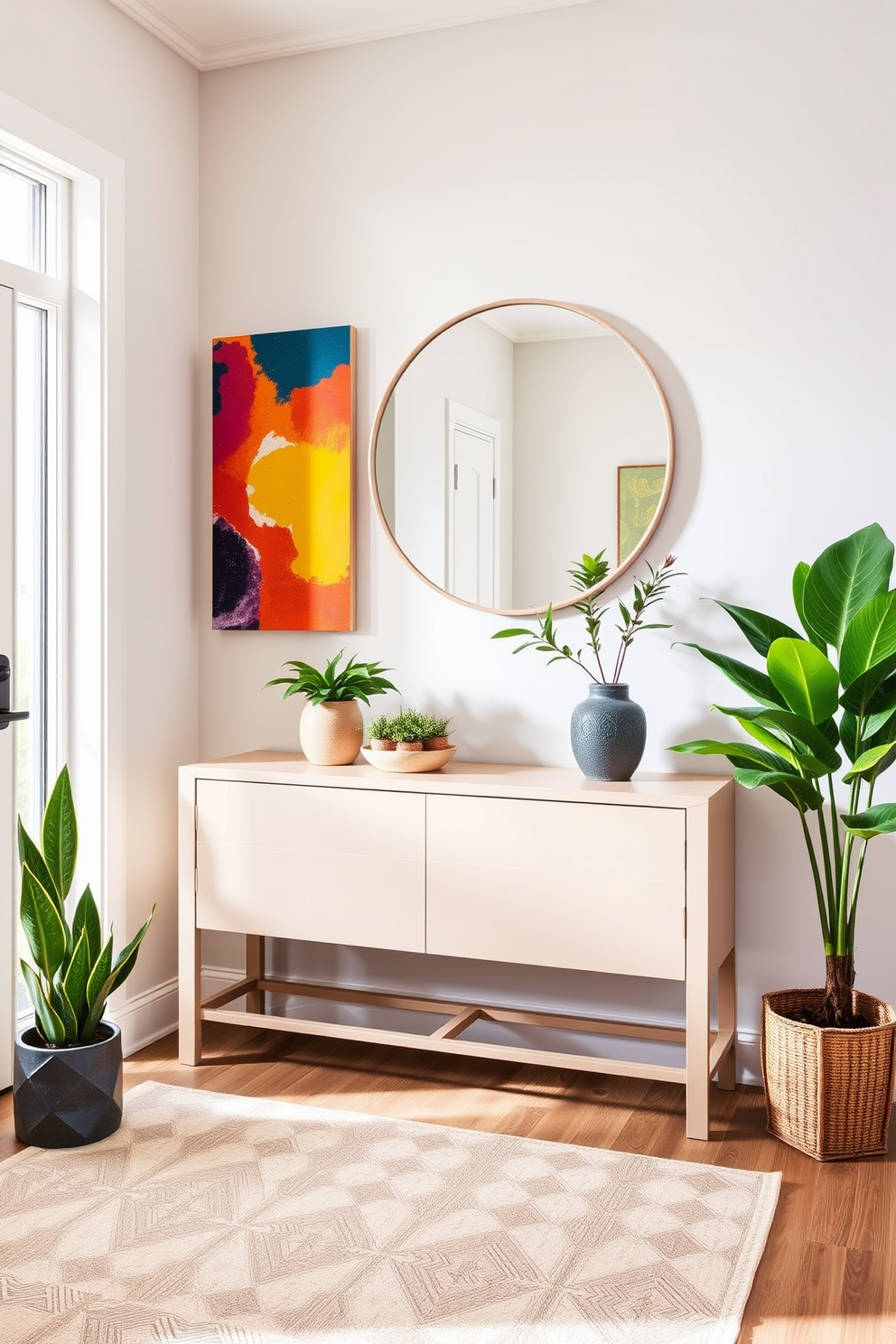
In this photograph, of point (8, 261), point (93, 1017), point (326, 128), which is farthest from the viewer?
point (326, 128)

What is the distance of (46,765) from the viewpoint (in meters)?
2.83

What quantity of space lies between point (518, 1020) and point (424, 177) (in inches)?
86.2

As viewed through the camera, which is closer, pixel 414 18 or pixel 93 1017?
pixel 93 1017

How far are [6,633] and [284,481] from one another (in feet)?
2.88

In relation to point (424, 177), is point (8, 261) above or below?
below

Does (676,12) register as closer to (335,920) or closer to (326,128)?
(326,128)

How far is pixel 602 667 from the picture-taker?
2.85 meters

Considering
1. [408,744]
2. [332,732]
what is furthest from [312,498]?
[408,744]

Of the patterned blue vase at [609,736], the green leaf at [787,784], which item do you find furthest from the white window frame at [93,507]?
the green leaf at [787,784]

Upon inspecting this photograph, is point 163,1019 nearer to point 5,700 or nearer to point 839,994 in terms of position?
point 5,700

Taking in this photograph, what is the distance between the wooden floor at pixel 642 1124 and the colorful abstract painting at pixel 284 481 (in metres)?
1.15

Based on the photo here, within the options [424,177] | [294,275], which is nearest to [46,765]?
[294,275]

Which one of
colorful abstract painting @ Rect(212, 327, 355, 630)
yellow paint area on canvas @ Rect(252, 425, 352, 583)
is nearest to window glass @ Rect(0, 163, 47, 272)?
colorful abstract painting @ Rect(212, 327, 355, 630)

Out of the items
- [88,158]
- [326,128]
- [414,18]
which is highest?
[414,18]
